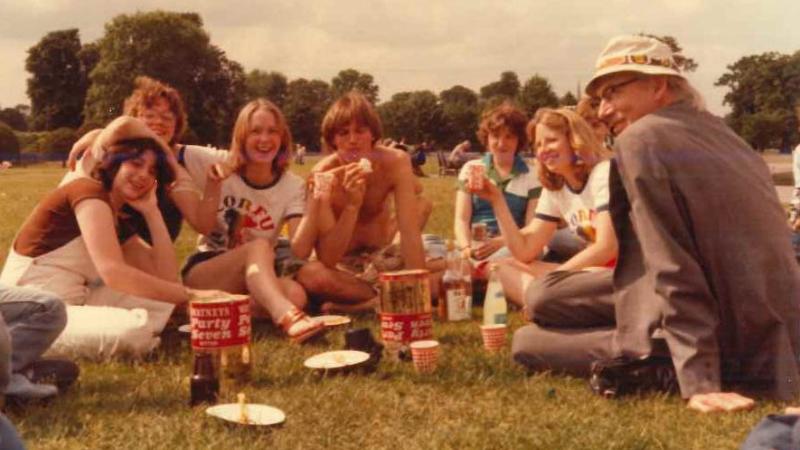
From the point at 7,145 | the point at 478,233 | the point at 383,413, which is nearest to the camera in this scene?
the point at 383,413

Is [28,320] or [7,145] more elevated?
[7,145]

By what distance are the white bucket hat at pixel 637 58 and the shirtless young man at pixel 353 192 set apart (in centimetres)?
243

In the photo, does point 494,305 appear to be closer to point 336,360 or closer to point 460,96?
point 336,360

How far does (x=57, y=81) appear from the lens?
75.8 meters

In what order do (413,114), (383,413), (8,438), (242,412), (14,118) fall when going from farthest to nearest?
(14,118) < (413,114) < (383,413) < (242,412) < (8,438)

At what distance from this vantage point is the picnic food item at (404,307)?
15.4 feet

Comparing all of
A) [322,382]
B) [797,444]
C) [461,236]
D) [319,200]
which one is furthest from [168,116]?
[797,444]

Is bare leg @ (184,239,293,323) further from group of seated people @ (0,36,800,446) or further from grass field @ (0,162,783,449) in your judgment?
grass field @ (0,162,783,449)

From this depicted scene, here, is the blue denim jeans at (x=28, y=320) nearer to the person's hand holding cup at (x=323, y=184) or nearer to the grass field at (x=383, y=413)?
the grass field at (x=383, y=413)

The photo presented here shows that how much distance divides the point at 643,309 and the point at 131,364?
2.60 metres

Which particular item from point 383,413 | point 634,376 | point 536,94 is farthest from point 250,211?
point 536,94

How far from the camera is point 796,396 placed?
3898 millimetres

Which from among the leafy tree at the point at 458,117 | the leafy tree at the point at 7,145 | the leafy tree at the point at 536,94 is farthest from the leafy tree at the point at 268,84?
the leafy tree at the point at 536,94

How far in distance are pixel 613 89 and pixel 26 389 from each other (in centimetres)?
282
